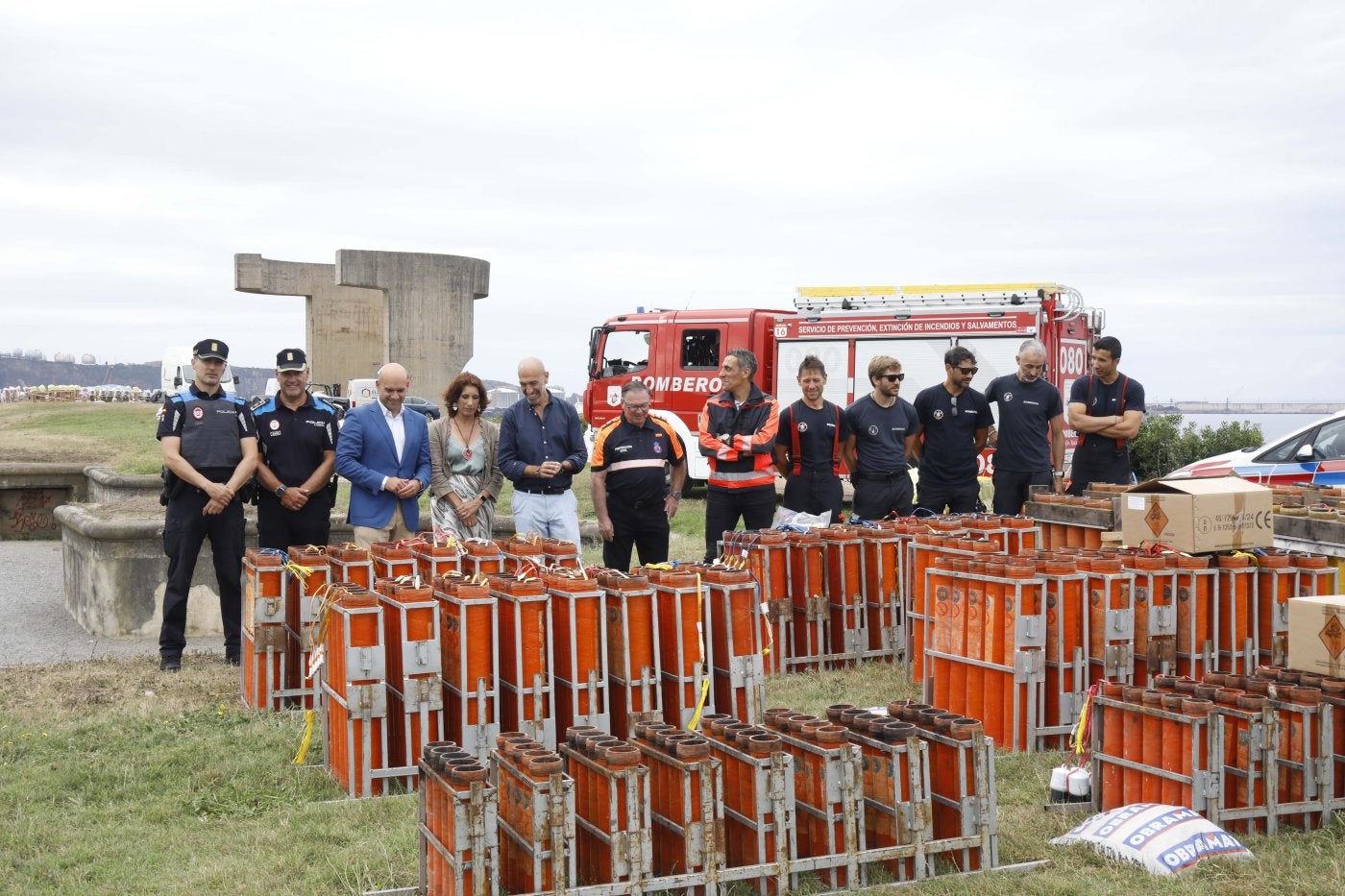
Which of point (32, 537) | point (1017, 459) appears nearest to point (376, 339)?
point (32, 537)

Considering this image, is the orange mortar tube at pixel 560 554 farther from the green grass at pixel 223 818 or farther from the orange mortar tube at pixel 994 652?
the orange mortar tube at pixel 994 652

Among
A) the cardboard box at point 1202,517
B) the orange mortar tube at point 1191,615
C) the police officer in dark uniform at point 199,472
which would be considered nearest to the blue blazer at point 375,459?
the police officer in dark uniform at point 199,472

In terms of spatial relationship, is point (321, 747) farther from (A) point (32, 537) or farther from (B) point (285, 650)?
(A) point (32, 537)

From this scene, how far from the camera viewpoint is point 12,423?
43.7 m

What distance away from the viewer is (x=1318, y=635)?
5.52m

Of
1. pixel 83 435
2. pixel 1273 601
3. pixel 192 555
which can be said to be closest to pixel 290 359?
pixel 192 555

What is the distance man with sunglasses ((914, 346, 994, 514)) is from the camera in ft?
32.4

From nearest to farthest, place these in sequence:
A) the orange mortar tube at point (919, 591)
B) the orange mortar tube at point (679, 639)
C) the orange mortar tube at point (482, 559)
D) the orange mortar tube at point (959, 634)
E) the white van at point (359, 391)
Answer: the orange mortar tube at point (679, 639) < the orange mortar tube at point (959, 634) < the orange mortar tube at point (482, 559) < the orange mortar tube at point (919, 591) < the white van at point (359, 391)

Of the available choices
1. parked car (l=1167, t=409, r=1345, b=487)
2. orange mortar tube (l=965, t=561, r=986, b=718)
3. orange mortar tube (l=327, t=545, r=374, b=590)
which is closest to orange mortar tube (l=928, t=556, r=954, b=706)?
orange mortar tube (l=965, t=561, r=986, b=718)

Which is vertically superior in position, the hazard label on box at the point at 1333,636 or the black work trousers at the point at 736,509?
the black work trousers at the point at 736,509

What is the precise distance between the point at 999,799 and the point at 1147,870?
104 cm

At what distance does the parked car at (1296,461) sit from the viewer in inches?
458

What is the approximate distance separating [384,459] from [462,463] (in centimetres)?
56

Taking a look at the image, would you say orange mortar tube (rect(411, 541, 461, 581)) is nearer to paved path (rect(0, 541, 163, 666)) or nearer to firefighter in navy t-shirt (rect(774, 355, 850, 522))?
paved path (rect(0, 541, 163, 666))
